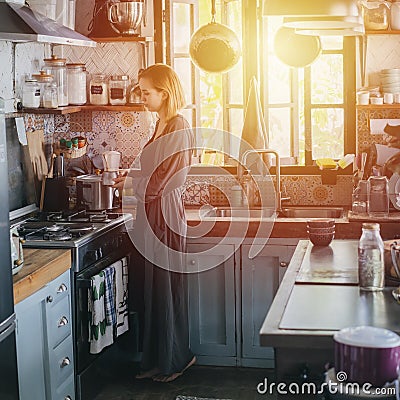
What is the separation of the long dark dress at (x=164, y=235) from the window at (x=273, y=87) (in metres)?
0.75

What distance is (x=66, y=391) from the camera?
428cm

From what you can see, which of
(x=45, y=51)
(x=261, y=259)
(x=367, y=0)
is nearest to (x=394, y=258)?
(x=261, y=259)

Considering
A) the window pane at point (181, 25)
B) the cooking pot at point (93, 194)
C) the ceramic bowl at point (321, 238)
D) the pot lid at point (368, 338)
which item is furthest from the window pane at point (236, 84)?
the pot lid at point (368, 338)

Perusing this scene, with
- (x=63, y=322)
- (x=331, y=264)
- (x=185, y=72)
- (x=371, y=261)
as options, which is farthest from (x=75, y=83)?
(x=371, y=261)

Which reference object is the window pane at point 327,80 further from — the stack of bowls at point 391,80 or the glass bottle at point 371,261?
the glass bottle at point 371,261

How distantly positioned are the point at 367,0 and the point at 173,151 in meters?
1.57

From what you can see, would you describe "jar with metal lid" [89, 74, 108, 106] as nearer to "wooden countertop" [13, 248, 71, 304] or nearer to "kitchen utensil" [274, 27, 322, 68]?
"kitchen utensil" [274, 27, 322, 68]

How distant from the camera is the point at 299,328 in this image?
2.75 m

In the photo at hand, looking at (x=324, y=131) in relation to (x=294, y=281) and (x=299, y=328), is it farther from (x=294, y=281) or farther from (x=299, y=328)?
(x=299, y=328)

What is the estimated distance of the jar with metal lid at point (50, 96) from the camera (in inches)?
206

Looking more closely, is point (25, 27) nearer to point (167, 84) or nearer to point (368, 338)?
point (167, 84)

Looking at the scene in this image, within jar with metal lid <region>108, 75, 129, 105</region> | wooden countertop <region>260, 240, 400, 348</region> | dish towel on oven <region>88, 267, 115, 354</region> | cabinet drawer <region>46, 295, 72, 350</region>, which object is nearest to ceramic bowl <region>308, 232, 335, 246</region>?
wooden countertop <region>260, 240, 400, 348</region>

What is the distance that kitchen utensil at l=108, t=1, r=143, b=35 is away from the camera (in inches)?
213

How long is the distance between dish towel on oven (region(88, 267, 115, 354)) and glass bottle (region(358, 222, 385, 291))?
1688 mm
